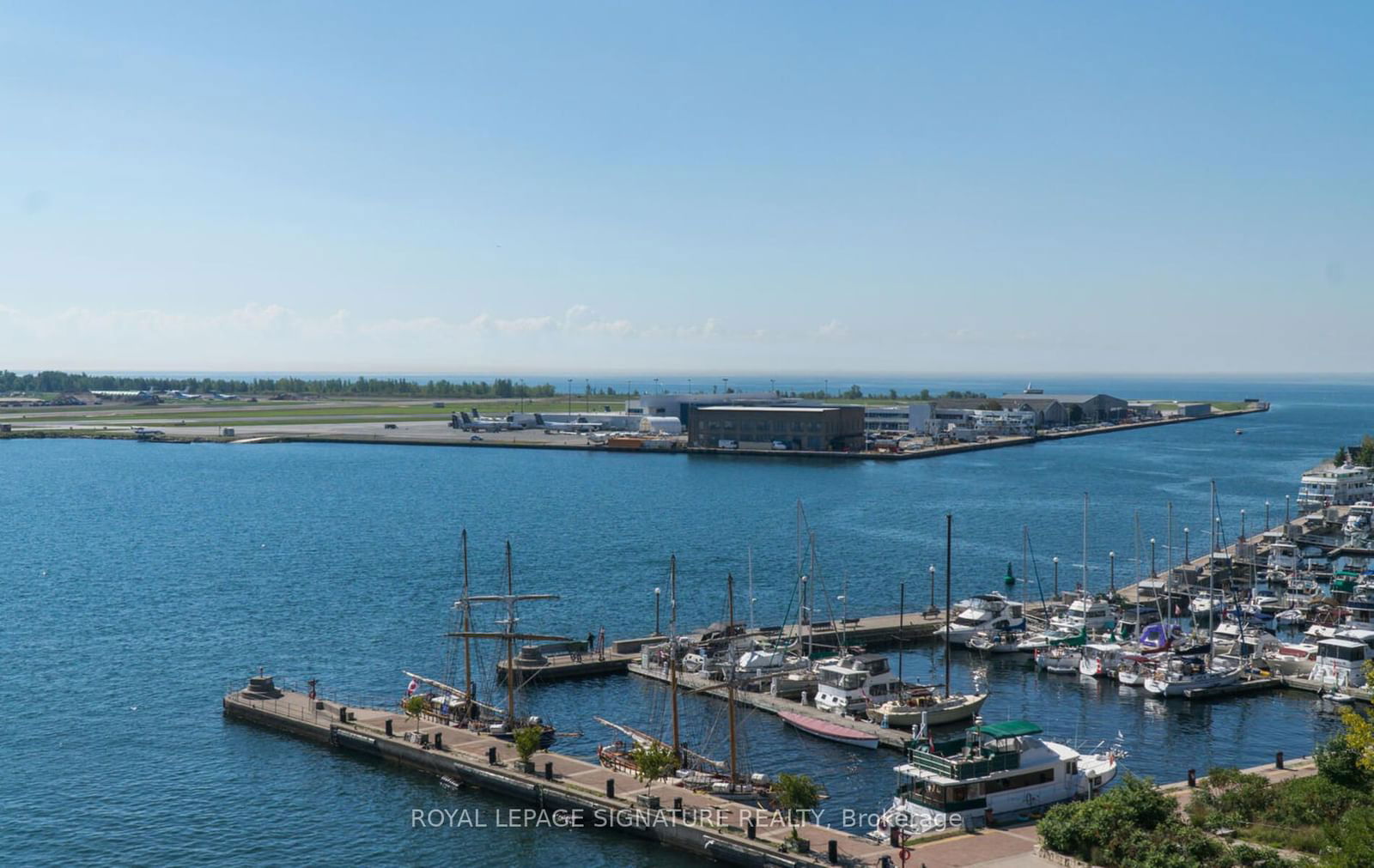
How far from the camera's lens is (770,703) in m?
47.8

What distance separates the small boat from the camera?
43.1m

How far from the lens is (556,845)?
33.9m

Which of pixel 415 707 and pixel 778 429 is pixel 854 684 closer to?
pixel 415 707

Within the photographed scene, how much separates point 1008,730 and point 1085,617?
27.1 metres

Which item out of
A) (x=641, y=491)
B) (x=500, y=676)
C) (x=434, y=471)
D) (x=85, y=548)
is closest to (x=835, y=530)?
(x=641, y=491)

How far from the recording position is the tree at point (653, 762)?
34906 millimetres

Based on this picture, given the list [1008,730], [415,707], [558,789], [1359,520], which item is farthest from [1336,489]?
[558,789]

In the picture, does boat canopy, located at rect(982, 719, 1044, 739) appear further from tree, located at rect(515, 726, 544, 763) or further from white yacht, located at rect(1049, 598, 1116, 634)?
white yacht, located at rect(1049, 598, 1116, 634)

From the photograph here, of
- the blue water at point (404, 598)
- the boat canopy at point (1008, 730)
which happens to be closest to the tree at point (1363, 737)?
the boat canopy at point (1008, 730)

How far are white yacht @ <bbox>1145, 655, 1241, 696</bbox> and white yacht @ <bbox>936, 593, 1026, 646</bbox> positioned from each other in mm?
9582

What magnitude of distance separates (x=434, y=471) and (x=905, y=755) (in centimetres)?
11165

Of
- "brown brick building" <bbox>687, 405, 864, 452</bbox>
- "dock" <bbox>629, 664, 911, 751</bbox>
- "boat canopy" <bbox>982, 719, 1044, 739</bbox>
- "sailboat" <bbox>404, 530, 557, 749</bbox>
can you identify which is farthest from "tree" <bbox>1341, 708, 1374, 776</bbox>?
"brown brick building" <bbox>687, 405, 864, 452</bbox>

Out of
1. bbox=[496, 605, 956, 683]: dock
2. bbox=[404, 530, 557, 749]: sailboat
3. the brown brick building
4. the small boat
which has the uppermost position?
the brown brick building

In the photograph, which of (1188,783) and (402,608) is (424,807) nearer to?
(1188,783)
